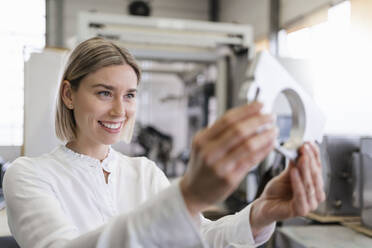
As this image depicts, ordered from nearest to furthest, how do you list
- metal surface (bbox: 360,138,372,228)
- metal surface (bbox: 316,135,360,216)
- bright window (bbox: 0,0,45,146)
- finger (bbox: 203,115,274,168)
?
finger (bbox: 203,115,274,168), bright window (bbox: 0,0,45,146), metal surface (bbox: 360,138,372,228), metal surface (bbox: 316,135,360,216)

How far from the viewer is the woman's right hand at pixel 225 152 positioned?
0.45 m

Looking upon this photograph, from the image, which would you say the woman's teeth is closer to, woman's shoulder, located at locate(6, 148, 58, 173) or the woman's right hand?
woman's shoulder, located at locate(6, 148, 58, 173)

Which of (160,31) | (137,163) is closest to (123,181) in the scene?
(137,163)

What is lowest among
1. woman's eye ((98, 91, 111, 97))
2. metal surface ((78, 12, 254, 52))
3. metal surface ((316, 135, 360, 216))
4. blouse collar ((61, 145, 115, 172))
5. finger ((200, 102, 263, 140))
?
metal surface ((316, 135, 360, 216))

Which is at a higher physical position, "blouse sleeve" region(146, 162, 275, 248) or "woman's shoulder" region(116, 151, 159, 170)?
"woman's shoulder" region(116, 151, 159, 170)

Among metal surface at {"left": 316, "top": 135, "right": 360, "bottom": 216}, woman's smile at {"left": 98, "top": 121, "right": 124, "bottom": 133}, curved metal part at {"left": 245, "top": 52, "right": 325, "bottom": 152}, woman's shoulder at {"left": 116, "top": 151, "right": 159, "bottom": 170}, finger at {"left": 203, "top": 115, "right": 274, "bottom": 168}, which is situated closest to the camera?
finger at {"left": 203, "top": 115, "right": 274, "bottom": 168}

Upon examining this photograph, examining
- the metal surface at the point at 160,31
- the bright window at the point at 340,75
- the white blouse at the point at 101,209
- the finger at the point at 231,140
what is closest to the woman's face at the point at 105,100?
the white blouse at the point at 101,209

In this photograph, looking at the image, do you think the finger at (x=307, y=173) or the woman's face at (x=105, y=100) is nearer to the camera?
the finger at (x=307, y=173)

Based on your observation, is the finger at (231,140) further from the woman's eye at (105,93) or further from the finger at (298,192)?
the woman's eye at (105,93)

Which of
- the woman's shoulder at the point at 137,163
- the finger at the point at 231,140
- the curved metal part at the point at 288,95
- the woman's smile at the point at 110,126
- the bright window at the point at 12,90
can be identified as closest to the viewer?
the finger at the point at 231,140

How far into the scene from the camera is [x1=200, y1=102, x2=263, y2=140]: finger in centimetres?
46

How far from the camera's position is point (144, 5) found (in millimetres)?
4207

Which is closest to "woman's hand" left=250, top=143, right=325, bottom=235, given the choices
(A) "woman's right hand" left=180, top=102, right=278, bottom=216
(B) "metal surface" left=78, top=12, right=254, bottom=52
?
(A) "woman's right hand" left=180, top=102, right=278, bottom=216

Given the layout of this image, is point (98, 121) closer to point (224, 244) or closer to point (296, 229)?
point (224, 244)
